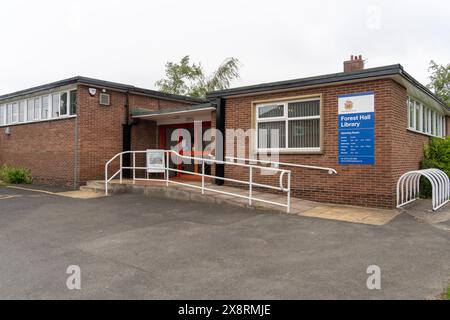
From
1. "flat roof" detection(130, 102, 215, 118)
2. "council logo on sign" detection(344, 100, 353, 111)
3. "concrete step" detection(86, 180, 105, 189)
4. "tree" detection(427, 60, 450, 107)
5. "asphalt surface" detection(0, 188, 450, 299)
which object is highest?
"tree" detection(427, 60, 450, 107)

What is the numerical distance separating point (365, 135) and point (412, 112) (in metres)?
2.71

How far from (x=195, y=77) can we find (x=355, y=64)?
21654 mm

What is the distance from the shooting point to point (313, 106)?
889 cm

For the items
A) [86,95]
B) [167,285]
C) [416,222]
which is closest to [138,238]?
[167,285]

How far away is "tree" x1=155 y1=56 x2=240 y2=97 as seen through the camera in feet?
88.4

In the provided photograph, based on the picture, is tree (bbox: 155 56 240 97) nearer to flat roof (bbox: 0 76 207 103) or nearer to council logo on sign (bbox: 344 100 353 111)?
flat roof (bbox: 0 76 207 103)

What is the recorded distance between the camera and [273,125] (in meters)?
9.62

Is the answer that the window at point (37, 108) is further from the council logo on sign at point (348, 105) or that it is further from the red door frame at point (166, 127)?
the council logo on sign at point (348, 105)

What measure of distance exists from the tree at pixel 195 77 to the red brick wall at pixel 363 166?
1788 cm

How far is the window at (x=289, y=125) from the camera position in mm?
8891

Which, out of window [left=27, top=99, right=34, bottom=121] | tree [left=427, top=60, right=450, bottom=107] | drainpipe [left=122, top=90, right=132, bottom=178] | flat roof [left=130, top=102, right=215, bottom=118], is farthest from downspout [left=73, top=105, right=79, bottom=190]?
tree [left=427, top=60, right=450, bottom=107]

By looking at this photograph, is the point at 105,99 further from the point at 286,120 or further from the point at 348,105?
the point at 348,105

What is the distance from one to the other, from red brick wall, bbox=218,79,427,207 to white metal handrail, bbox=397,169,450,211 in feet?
1.04

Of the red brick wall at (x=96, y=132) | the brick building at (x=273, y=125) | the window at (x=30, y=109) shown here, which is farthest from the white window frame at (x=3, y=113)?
the red brick wall at (x=96, y=132)
